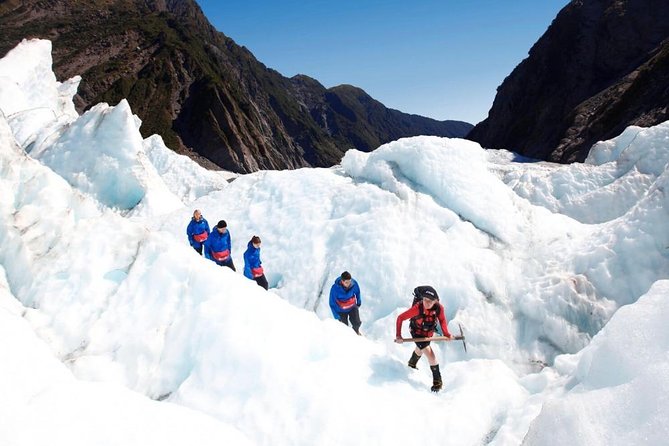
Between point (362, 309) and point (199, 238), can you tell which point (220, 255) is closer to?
point (199, 238)

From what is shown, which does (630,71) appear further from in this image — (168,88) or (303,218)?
(168,88)

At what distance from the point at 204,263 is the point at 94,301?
2.04 meters

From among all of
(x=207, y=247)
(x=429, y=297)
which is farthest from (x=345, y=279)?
(x=207, y=247)

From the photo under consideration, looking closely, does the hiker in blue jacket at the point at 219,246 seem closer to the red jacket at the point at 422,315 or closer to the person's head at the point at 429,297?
the red jacket at the point at 422,315

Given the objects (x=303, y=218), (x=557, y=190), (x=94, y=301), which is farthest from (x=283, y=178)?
(x=557, y=190)

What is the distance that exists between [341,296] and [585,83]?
82.6m

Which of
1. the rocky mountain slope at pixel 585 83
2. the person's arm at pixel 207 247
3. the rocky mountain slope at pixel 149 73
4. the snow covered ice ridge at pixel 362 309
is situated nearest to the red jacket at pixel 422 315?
the snow covered ice ridge at pixel 362 309

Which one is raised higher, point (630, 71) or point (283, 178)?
point (630, 71)

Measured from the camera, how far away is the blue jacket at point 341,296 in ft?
32.4

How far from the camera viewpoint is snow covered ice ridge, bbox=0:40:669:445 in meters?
5.31

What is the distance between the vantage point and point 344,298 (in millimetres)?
9945

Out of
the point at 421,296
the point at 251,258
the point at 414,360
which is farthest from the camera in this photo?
the point at 251,258

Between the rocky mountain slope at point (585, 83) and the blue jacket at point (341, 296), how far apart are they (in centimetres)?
4557

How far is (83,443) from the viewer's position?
16.1ft
